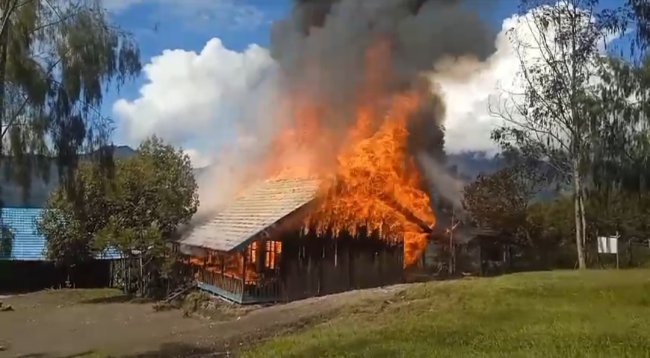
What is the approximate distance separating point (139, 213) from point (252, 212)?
8.81 metres

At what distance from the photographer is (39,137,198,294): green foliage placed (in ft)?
111

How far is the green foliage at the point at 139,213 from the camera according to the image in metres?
33.8

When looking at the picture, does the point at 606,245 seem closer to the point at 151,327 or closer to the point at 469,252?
the point at 469,252

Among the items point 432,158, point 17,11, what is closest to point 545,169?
point 432,158

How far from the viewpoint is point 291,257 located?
2664cm

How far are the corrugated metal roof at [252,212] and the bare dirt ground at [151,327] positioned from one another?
2.60m

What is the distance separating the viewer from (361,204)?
88.0 feet

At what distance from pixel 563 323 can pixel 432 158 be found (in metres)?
15.5

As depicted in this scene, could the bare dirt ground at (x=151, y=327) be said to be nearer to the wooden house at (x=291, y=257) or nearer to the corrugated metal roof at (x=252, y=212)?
the wooden house at (x=291, y=257)

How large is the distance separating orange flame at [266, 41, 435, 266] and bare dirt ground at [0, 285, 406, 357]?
3235 mm

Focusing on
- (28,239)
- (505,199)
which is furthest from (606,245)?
(28,239)

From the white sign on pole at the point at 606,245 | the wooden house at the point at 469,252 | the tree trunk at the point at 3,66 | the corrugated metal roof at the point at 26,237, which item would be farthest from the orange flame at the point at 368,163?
the corrugated metal roof at the point at 26,237

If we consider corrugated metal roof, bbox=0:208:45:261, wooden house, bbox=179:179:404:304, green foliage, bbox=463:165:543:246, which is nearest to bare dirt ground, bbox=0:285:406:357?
wooden house, bbox=179:179:404:304

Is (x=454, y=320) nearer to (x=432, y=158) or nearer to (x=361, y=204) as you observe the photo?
(x=361, y=204)
